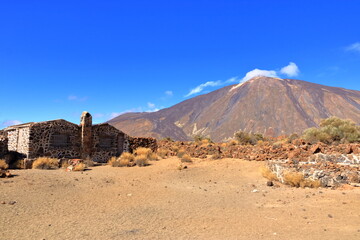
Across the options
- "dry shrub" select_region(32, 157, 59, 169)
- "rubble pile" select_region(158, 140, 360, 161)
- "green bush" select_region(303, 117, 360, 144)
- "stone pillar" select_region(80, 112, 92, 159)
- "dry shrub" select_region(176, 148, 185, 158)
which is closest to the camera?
"rubble pile" select_region(158, 140, 360, 161)

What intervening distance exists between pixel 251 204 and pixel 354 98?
311 ft

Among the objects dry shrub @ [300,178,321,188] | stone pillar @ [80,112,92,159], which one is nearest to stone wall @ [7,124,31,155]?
stone pillar @ [80,112,92,159]

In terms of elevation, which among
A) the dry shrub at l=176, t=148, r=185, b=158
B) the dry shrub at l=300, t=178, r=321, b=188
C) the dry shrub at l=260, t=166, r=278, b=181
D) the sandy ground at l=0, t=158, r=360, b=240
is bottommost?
the sandy ground at l=0, t=158, r=360, b=240

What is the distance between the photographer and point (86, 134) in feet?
70.7

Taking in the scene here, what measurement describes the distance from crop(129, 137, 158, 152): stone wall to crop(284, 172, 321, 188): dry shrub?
49.3 feet

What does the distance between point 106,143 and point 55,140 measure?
13.4ft

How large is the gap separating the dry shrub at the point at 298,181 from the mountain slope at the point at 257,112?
5640cm

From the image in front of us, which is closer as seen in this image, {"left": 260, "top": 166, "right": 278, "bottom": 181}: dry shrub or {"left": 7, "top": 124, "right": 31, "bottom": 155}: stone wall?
{"left": 260, "top": 166, "right": 278, "bottom": 181}: dry shrub

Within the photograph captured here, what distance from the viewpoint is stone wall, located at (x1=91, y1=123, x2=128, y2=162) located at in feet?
72.7

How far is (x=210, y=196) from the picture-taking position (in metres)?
11.1

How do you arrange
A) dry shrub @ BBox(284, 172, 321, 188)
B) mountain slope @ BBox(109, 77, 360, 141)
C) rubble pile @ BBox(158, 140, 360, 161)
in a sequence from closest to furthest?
dry shrub @ BBox(284, 172, 321, 188), rubble pile @ BBox(158, 140, 360, 161), mountain slope @ BBox(109, 77, 360, 141)

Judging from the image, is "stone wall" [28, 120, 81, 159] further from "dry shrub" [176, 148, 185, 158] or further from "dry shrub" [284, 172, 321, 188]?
"dry shrub" [284, 172, 321, 188]

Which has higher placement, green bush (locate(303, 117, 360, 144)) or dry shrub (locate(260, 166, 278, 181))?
green bush (locate(303, 117, 360, 144))

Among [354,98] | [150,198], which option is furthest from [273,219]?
[354,98]
